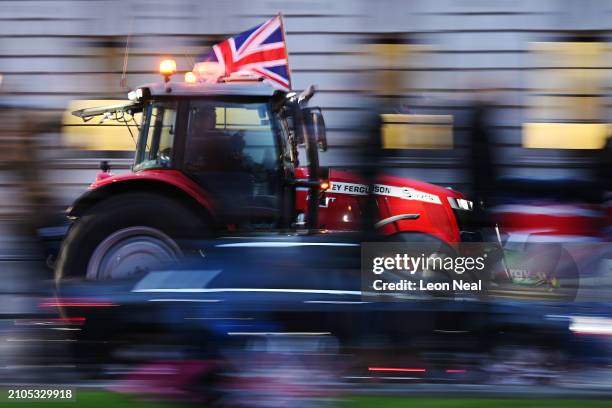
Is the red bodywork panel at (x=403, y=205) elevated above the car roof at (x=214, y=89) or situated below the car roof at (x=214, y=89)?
below

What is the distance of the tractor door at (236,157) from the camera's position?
21.3ft

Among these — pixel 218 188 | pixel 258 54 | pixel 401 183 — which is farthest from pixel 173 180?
pixel 258 54

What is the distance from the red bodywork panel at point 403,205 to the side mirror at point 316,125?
232 millimetres

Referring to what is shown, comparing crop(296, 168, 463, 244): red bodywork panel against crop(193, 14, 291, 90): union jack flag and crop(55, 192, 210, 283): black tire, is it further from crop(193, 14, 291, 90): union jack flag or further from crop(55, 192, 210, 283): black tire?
crop(193, 14, 291, 90): union jack flag

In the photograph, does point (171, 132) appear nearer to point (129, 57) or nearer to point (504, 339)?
point (504, 339)

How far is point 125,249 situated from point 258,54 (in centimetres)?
334

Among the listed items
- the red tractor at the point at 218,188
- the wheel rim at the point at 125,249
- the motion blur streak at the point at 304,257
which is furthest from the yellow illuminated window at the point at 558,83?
the wheel rim at the point at 125,249

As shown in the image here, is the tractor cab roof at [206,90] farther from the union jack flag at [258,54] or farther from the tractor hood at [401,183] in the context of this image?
the union jack flag at [258,54]

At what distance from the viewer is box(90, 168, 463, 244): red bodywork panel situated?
243 inches

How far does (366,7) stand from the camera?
1247 cm

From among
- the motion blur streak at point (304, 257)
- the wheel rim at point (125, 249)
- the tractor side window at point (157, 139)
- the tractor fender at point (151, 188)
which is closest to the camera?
the motion blur streak at point (304, 257)

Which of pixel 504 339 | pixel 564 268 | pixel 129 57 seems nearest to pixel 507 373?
pixel 504 339

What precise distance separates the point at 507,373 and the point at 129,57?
978cm

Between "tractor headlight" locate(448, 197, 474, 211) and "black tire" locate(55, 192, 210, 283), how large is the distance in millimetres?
1614
